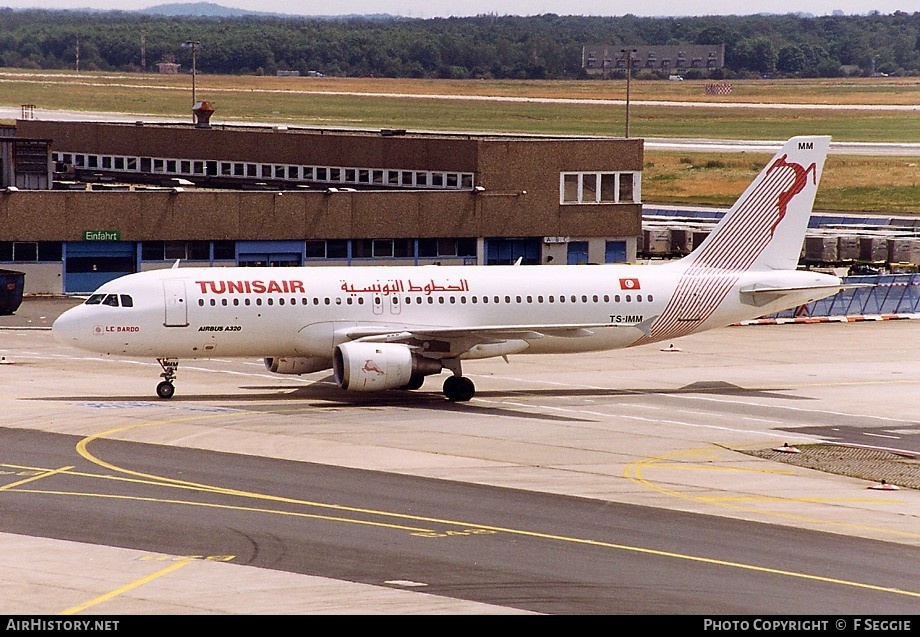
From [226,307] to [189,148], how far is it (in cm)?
5132

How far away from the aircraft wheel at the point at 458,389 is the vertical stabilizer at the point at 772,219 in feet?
30.7

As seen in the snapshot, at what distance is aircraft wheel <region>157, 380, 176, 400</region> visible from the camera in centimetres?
4528

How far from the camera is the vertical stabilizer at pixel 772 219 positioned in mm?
49688

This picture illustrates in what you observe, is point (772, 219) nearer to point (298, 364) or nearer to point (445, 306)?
point (445, 306)

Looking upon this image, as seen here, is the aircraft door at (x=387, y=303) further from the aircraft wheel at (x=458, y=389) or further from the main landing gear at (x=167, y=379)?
the main landing gear at (x=167, y=379)

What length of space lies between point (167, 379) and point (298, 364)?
4.23 metres

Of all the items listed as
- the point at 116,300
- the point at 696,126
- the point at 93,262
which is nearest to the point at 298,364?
the point at 116,300

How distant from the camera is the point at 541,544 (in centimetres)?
2731

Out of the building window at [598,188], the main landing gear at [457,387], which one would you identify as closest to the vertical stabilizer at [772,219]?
the main landing gear at [457,387]

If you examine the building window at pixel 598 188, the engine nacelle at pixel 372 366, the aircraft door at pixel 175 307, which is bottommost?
the engine nacelle at pixel 372 366

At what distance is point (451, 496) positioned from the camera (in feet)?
104
